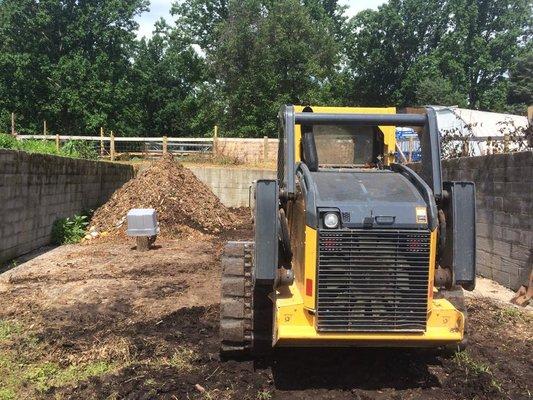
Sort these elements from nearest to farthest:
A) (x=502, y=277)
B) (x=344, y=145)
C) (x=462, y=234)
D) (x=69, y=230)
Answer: (x=462, y=234)
(x=344, y=145)
(x=502, y=277)
(x=69, y=230)

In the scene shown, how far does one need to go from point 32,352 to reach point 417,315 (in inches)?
141

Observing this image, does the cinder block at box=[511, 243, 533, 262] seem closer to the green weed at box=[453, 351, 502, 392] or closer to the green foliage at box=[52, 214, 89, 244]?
the green weed at box=[453, 351, 502, 392]

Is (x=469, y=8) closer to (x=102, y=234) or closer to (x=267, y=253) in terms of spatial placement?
(x=102, y=234)

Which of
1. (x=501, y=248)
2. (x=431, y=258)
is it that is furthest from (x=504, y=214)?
(x=431, y=258)

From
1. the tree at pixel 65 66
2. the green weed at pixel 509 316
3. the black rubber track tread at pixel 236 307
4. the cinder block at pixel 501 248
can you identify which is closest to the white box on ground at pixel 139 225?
the cinder block at pixel 501 248

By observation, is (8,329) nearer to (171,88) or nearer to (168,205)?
(168,205)

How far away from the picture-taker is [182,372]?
4.87 metres

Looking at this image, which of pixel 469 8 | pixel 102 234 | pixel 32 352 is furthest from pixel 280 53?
pixel 32 352

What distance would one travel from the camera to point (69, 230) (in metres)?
12.8

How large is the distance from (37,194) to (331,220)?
8643 mm

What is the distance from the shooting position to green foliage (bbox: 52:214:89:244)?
12.4m

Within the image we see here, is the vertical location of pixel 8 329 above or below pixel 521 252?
below

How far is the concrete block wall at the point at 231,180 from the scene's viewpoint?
21.6 meters

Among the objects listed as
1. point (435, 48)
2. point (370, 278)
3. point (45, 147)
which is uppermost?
point (435, 48)
